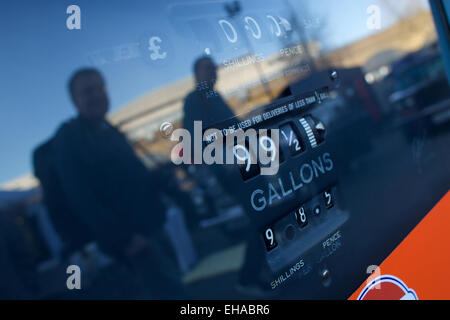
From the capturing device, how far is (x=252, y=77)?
1.47 metres

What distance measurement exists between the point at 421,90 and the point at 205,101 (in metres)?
1.73

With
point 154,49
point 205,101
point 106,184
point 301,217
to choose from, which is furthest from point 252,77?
point 106,184

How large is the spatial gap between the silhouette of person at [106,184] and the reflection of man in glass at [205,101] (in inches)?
9.6

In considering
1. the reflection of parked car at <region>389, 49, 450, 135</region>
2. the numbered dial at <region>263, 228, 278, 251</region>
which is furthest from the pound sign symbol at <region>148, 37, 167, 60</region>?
the reflection of parked car at <region>389, 49, 450, 135</region>

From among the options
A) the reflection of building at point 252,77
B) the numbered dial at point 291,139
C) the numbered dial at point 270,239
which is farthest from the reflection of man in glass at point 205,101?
the numbered dial at point 270,239

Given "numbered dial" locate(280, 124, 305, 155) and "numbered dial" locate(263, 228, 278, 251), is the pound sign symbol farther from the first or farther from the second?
"numbered dial" locate(263, 228, 278, 251)

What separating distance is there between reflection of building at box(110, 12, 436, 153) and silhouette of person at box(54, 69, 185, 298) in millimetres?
60

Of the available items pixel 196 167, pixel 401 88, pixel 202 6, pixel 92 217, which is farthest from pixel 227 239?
pixel 401 88

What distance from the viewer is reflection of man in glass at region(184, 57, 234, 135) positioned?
1259 mm

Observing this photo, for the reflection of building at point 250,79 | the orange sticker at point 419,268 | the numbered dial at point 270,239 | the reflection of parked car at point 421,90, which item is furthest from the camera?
the reflection of parked car at point 421,90

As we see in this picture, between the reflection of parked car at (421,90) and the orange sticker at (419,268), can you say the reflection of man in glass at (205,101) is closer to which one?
the orange sticker at (419,268)

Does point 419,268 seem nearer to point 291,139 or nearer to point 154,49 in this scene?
point 291,139

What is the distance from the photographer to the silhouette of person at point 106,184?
103 centimetres

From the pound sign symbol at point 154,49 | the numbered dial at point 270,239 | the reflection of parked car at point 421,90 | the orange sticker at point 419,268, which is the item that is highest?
the pound sign symbol at point 154,49
